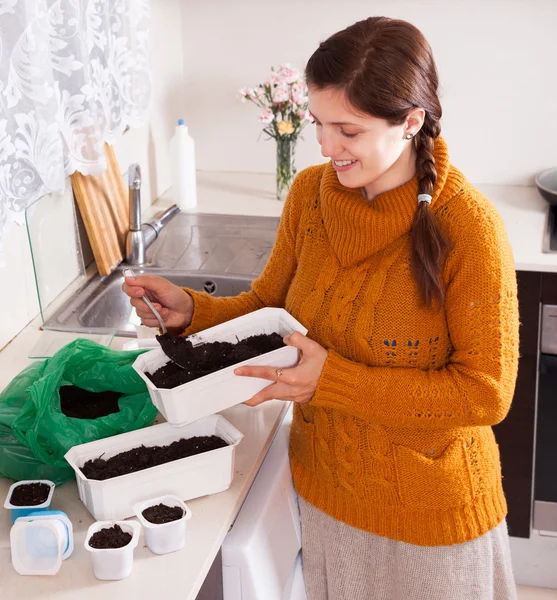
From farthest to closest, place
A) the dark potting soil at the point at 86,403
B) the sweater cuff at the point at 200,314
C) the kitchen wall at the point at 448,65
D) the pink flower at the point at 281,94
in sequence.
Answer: the kitchen wall at the point at 448,65
the pink flower at the point at 281,94
the sweater cuff at the point at 200,314
the dark potting soil at the point at 86,403

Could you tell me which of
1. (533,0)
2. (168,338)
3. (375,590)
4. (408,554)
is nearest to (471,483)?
(408,554)

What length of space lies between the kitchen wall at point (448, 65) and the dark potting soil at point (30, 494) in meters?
1.88

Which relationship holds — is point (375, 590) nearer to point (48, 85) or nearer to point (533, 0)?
point (48, 85)

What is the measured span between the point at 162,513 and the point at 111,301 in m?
0.96

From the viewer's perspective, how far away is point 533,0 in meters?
2.58

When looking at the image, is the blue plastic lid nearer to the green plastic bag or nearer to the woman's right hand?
the green plastic bag

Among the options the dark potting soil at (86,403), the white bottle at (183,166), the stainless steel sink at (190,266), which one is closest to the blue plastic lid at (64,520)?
the dark potting soil at (86,403)

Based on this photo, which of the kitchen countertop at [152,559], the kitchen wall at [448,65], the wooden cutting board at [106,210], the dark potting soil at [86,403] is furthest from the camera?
the kitchen wall at [448,65]

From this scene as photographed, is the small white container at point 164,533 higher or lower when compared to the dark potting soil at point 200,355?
lower

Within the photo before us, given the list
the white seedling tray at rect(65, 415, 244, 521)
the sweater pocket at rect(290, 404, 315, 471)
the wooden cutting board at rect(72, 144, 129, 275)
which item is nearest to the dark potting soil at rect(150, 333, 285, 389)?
the white seedling tray at rect(65, 415, 244, 521)

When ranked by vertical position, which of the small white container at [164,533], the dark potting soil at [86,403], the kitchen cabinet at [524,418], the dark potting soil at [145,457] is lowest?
the kitchen cabinet at [524,418]

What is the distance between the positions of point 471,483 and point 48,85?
3.74 ft

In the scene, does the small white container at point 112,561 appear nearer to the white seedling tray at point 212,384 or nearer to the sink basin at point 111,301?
the white seedling tray at point 212,384

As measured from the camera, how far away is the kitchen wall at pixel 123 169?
70.1 inches
